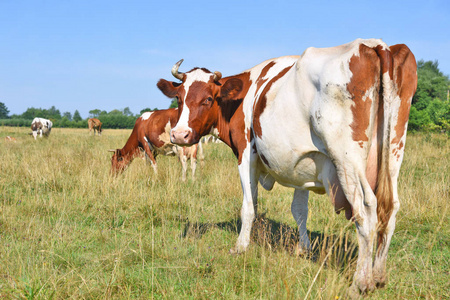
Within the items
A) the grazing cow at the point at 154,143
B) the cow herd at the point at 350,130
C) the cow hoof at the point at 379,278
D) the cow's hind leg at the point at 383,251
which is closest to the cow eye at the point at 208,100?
the cow herd at the point at 350,130

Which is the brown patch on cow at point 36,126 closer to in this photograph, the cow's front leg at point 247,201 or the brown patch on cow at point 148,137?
the brown patch on cow at point 148,137

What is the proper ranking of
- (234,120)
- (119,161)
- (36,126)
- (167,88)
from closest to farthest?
(234,120), (167,88), (119,161), (36,126)

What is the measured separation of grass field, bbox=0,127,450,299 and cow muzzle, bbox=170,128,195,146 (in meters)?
1.17

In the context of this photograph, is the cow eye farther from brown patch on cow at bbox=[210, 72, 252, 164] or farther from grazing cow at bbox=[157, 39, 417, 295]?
grazing cow at bbox=[157, 39, 417, 295]

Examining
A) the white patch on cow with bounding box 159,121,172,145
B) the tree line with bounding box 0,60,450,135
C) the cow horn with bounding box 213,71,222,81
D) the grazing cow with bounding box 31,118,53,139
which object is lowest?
the white patch on cow with bounding box 159,121,172,145

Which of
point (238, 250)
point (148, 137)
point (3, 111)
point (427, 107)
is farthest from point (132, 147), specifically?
point (3, 111)

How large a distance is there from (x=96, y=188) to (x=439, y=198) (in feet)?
20.2

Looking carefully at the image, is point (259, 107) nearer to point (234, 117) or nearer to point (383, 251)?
point (234, 117)

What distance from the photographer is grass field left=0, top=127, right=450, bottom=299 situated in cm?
295

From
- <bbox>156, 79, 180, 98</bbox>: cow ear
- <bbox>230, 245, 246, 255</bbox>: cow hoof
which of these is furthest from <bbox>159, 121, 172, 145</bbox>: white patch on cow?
<bbox>230, 245, 246, 255</bbox>: cow hoof

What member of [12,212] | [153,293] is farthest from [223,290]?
[12,212]

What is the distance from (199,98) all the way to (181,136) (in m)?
0.62

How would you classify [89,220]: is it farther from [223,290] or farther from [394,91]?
[394,91]

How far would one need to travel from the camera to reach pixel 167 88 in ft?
16.4
